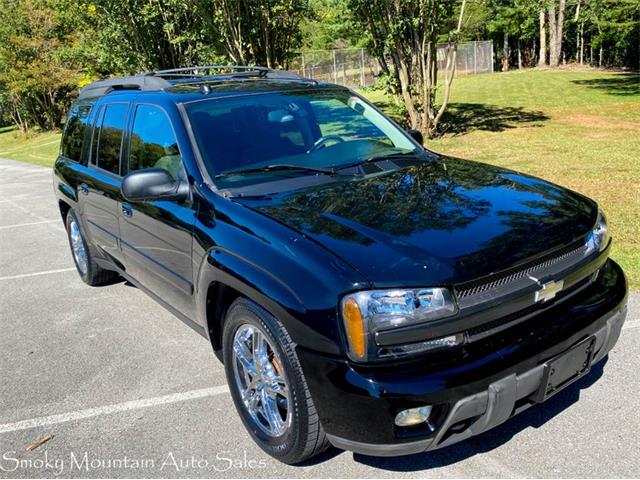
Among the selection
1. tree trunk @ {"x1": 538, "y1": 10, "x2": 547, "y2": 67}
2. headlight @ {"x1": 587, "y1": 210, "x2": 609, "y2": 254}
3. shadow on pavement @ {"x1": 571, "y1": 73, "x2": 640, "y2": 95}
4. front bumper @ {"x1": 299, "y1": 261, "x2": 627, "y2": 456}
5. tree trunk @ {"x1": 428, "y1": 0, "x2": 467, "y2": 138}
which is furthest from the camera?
tree trunk @ {"x1": 538, "y1": 10, "x2": 547, "y2": 67}

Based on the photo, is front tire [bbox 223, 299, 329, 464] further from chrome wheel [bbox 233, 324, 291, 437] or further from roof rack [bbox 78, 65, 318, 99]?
roof rack [bbox 78, 65, 318, 99]

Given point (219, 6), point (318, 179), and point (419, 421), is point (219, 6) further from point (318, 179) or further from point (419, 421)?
point (419, 421)

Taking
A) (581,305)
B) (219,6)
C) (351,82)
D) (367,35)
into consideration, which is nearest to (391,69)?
(367,35)

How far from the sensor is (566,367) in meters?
2.68

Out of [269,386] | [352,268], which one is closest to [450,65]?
[269,386]

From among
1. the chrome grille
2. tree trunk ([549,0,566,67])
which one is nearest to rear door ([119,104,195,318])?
the chrome grille

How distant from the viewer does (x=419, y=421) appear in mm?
2398

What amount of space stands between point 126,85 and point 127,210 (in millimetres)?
1174

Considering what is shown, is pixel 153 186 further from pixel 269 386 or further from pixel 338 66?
pixel 338 66

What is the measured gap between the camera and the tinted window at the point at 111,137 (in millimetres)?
4438

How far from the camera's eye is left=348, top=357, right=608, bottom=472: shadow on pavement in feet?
9.42

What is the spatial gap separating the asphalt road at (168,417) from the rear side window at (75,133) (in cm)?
150

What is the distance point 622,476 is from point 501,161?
874cm

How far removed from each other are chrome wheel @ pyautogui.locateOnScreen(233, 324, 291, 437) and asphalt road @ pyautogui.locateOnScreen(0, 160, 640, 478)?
20 cm
